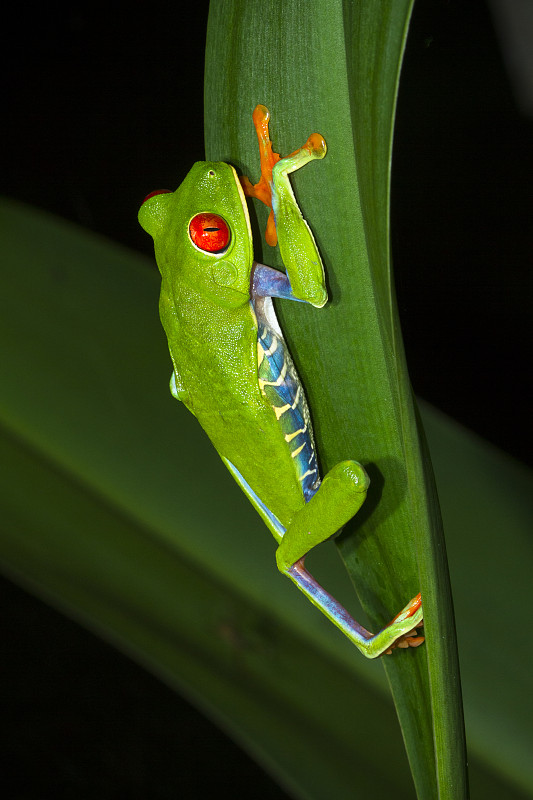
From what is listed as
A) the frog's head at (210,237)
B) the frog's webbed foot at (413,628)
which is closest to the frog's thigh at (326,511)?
the frog's webbed foot at (413,628)

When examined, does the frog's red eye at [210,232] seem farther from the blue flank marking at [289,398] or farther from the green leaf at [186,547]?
the green leaf at [186,547]

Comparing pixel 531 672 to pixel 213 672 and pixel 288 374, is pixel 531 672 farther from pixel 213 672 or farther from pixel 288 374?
pixel 288 374

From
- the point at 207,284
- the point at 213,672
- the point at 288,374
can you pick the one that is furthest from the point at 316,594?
the point at 207,284

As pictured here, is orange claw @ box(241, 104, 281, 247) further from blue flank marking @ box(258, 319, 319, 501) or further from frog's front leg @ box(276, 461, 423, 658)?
frog's front leg @ box(276, 461, 423, 658)

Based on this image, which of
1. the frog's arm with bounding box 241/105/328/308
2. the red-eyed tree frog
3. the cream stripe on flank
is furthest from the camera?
the cream stripe on flank

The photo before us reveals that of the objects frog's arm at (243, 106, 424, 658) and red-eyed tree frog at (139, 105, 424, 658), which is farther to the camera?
red-eyed tree frog at (139, 105, 424, 658)

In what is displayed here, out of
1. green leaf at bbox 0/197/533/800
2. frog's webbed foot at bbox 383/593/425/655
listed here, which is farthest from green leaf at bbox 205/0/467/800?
green leaf at bbox 0/197/533/800
